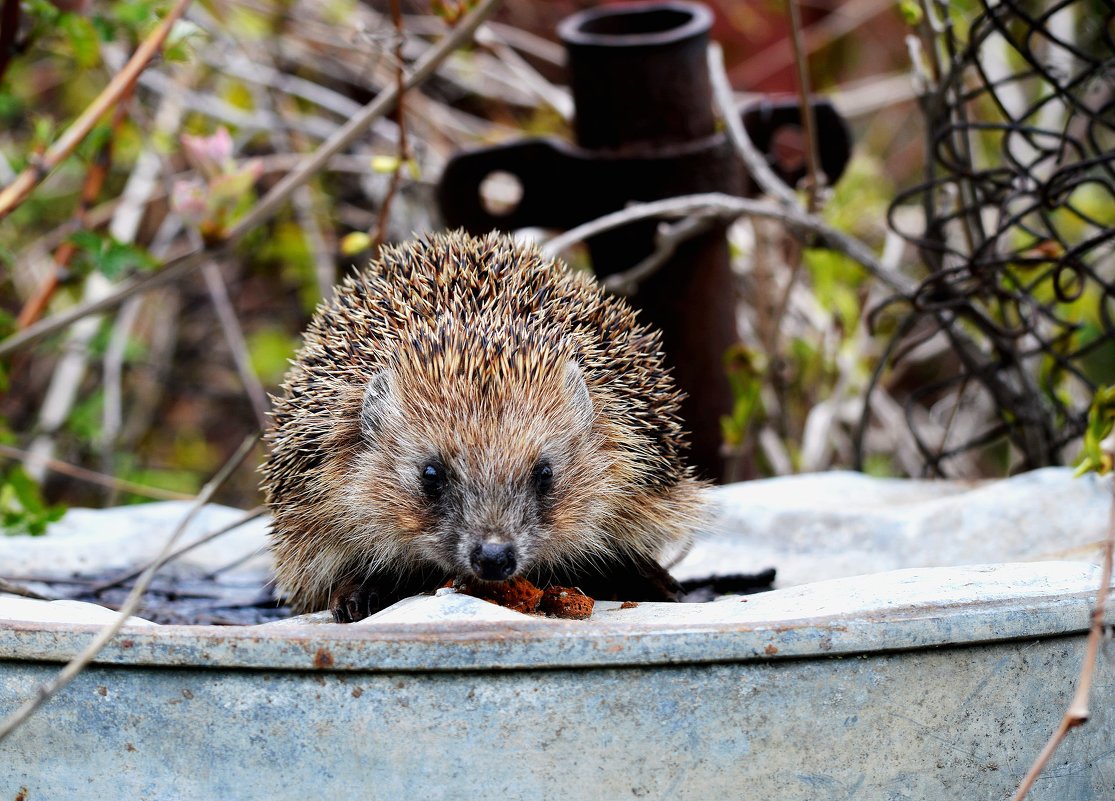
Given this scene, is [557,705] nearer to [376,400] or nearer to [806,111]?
[376,400]

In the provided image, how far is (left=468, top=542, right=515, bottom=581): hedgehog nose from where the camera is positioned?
91.9 inches

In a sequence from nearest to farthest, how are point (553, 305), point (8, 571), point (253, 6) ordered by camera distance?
1. point (553, 305)
2. point (8, 571)
3. point (253, 6)

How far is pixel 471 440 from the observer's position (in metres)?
2.46

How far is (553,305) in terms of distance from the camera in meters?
2.70

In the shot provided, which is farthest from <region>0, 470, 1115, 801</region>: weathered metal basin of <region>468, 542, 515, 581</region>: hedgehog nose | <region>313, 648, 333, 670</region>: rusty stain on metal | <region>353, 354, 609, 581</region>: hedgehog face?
<region>353, 354, 609, 581</region>: hedgehog face

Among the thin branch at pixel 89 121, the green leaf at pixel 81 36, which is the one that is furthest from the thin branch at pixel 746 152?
the green leaf at pixel 81 36

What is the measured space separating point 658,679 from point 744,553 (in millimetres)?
1522

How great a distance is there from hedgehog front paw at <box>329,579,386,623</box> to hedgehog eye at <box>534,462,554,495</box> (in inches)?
17.3

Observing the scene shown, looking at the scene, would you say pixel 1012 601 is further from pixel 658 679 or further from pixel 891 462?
pixel 891 462

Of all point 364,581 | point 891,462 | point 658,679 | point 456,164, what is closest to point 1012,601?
point 658,679

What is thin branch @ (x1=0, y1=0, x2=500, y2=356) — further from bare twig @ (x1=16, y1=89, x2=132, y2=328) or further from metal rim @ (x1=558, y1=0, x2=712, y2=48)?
metal rim @ (x1=558, y1=0, x2=712, y2=48)

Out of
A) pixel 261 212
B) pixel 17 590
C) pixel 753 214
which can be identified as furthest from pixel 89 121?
pixel 753 214

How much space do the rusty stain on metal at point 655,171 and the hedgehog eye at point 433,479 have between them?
57.8 inches

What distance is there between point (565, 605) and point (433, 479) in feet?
1.32
